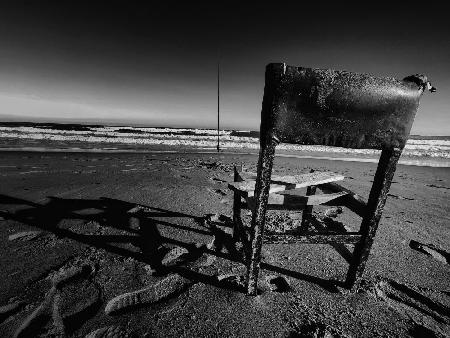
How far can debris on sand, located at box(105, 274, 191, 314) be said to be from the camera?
2480 millimetres

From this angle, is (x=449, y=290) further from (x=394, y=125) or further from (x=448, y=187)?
(x=448, y=187)

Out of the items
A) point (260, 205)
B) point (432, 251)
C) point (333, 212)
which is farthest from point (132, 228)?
point (432, 251)

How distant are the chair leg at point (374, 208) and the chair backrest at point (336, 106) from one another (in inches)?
8.1

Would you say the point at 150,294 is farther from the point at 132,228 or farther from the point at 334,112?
the point at 334,112

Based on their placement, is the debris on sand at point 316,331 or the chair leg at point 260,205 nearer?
the chair leg at point 260,205

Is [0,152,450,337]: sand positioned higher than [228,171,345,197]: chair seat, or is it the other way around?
[228,171,345,197]: chair seat

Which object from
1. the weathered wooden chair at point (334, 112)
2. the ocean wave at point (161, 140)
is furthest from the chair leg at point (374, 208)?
the ocean wave at point (161, 140)

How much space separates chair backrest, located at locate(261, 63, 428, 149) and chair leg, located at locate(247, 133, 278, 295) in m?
0.14

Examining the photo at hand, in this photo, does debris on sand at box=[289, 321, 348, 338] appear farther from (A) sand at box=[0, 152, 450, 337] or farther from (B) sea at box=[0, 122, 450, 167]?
(B) sea at box=[0, 122, 450, 167]

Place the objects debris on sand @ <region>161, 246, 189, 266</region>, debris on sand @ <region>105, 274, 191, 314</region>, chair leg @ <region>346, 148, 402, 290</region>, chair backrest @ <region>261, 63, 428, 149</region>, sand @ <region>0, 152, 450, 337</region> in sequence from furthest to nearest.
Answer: debris on sand @ <region>161, 246, 189, 266</region> < debris on sand @ <region>105, 274, 191, 314</region> < sand @ <region>0, 152, 450, 337</region> < chair leg @ <region>346, 148, 402, 290</region> < chair backrest @ <region>261, 63, 428, 149</region>

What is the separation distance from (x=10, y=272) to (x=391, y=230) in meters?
6.10

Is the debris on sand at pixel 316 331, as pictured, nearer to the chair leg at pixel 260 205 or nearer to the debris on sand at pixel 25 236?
the chair leg at pixel 260 205

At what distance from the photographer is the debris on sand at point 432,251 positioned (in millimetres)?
3708

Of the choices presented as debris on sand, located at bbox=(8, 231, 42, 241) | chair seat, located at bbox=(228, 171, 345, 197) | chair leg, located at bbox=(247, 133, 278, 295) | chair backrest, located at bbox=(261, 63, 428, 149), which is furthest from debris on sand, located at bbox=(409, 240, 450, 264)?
debris on sand, located at bbox=(8, 231, 42, 241)
